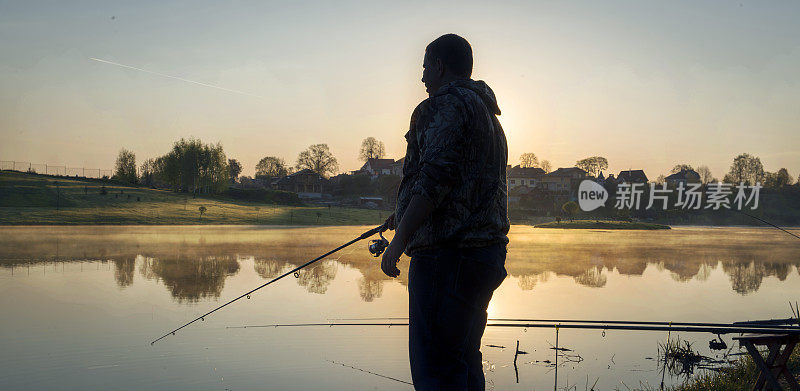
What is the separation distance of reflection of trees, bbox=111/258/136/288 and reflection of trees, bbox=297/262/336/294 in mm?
4601

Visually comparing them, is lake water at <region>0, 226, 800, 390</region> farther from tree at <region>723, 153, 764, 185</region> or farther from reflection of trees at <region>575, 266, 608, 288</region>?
tree at <region>723, 153, 764, 185</region>

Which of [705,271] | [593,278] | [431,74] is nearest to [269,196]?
[705,271]

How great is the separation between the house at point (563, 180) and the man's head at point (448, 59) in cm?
11224

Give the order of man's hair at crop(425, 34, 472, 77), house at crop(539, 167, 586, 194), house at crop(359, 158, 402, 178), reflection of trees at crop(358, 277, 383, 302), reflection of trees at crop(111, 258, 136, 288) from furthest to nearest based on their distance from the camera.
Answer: house at crop(359, 158, 402, 178) → house at crop(539, 167, 586, 194) → reflection of trees at crop(111, 258, 136, 288) → reflection of trees at crop(358, 277, 383, 302) → man's hair at crop(425, 34, 472, 77)

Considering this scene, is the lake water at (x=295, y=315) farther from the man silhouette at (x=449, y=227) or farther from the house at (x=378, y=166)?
the house at (x=378, y=166)

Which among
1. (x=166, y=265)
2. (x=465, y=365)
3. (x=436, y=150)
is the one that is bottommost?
(x=166, y=265)

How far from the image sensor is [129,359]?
7.88 metres

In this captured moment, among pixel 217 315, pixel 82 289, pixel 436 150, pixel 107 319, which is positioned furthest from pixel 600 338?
pixel 82 289

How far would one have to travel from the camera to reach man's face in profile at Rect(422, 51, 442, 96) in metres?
3.28

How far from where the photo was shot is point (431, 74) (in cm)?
331

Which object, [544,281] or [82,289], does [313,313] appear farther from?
[544,281]

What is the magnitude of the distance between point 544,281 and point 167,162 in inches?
3627

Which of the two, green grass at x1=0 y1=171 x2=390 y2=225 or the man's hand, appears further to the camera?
green grass at x1=0 y1=171 x2=390 y2=225

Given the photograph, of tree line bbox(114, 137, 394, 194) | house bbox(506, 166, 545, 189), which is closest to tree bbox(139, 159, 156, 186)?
tree line bbox(114, 137, 394, 194)
